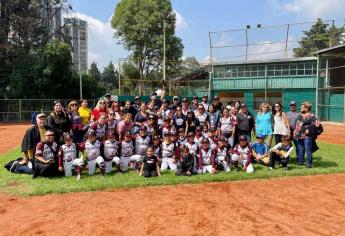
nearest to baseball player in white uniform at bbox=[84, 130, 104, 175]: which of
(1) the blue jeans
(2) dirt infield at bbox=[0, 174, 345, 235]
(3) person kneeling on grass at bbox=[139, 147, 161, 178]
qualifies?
(3) person kneeling on grass at bbox=[139, 147, 161, 178]

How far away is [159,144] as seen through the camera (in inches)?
374

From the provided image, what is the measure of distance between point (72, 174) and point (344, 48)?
809 inches

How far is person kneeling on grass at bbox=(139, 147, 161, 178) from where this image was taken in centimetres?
856

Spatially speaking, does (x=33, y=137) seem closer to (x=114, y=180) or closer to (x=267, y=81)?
(x=114, y=180)

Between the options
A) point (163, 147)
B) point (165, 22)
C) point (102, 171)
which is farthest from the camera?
point (165, 22)

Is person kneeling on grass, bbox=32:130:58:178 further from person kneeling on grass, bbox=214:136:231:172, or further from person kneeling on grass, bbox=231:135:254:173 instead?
person kneeling on grass, bbox=231:135:254:173

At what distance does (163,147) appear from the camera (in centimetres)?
946

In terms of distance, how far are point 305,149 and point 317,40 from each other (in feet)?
89.9

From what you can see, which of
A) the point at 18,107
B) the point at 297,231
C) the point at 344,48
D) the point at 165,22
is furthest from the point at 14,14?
the point at 297,231

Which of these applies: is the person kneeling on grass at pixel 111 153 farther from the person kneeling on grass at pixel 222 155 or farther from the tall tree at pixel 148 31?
the tall tree at pixel 148 31

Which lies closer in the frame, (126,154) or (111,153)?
(111,153)

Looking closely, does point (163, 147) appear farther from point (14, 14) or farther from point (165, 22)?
point (165, 22)

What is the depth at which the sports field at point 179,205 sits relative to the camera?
5215 millimetres

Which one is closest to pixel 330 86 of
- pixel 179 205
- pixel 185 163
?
pixel 185 163
